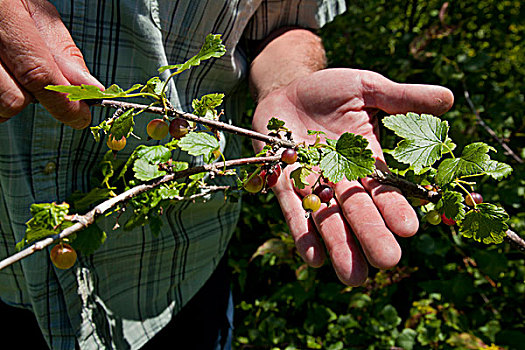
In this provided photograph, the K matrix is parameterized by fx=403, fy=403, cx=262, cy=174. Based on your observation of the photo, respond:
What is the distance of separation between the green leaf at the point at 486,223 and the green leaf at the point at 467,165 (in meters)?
0.06

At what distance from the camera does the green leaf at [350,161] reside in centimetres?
73

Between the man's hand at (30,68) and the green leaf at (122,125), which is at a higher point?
the man's hand at (30,68)

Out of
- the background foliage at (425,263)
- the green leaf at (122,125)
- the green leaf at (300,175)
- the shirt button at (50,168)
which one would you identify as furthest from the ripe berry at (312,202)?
the shirt button at (50,168)

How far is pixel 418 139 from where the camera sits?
0.80 meters

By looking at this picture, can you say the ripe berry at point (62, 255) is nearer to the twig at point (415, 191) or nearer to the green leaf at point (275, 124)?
the green leaf at point (275, 124)

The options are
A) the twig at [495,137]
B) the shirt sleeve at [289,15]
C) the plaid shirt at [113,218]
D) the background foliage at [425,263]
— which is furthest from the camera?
the background foliage at [425,263]

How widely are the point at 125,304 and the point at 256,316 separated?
3.43 feet

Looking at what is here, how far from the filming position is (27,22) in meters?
0.66

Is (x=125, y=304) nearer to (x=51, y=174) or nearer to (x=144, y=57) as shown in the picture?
(x=51, y=174)

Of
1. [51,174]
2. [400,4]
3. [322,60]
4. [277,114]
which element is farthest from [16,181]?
[400,4]

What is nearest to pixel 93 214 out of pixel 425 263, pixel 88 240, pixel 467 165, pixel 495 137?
pixel 88 240

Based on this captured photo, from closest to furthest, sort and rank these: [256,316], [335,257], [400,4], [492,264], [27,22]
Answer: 1. [27,22]
2. [335,257]
3. [492,264]
4. [256,316]
5. [400,4]

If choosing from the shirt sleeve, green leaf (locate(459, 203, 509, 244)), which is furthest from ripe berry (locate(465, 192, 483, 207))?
the shirt sleeve

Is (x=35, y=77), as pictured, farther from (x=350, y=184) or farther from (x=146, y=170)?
(x=350, y=184)
